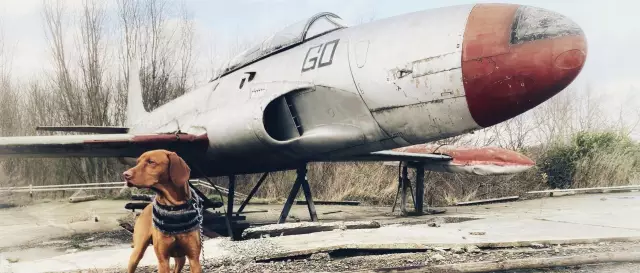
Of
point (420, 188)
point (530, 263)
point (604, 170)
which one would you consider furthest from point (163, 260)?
point (604, 170)

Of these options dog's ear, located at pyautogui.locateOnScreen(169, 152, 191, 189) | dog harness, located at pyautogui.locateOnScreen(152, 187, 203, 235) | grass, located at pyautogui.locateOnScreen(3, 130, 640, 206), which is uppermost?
dog's ear, located at pyautogui.locateOnScreen(169, 152, 191, 189)

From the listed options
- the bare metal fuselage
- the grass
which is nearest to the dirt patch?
the grass

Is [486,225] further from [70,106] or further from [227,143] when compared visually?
[70,106]

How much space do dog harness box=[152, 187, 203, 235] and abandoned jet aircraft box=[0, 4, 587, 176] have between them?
2773 mm

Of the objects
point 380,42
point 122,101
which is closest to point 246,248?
point 380,42

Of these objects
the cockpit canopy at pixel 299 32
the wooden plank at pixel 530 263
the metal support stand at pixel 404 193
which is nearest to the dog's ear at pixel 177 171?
the wooden plank at pixel 530 263

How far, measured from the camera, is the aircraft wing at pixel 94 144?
5.89 meters

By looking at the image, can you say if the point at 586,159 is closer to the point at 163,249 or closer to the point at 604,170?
the point at 604,170

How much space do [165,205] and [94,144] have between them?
3746mm

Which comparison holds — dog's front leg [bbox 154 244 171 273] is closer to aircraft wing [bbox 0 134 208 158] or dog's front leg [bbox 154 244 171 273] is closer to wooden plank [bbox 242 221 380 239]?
wooden plank [bbox 242 221 380 239]

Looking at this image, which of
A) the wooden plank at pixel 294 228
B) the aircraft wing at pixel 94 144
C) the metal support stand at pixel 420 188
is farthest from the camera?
the metal support stand at pixel 420 188

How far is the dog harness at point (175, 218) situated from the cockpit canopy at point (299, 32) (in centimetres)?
387

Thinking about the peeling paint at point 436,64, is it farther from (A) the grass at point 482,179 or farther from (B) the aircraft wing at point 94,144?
(A) the grass at point 482,179

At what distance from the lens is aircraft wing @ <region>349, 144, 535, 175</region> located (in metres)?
9.92
